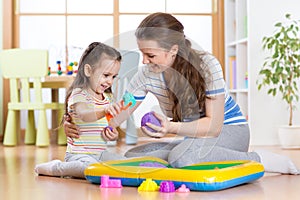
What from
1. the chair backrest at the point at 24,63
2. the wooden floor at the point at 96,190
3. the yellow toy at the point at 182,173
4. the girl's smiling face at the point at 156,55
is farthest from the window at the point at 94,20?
the girl's smiling face at the point at 156,55

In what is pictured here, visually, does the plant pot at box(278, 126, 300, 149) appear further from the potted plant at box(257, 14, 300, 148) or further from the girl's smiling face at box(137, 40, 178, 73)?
the girl's smiling face at box(137, 40, 178, 73)

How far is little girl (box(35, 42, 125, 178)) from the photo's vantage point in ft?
6.42

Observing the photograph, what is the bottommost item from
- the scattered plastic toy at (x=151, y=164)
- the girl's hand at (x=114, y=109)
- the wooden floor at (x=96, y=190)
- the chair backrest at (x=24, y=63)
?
the wooden floor at (x=96, y=190)

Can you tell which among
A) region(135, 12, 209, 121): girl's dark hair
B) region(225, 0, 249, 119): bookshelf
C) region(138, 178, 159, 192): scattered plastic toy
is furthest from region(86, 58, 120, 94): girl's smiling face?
region(225, 0, 249, 119): bookshelf

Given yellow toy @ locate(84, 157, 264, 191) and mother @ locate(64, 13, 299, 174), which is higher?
mother @ locate(64, 13, 299, 174)

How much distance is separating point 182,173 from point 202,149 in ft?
1.08

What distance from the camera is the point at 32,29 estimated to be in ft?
16.6

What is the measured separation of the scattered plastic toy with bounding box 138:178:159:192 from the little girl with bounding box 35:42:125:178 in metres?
0.17

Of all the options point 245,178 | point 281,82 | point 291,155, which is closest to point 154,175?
point 245,178

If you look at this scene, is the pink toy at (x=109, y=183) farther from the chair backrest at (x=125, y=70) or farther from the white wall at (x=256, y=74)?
the white wall at (x=256, y=74)

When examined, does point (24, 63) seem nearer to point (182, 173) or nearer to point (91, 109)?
point (91, 109)

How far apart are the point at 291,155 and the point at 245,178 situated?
4.48 feet

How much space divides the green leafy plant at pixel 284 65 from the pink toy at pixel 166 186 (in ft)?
7.08

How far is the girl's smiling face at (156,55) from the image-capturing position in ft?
6.29
